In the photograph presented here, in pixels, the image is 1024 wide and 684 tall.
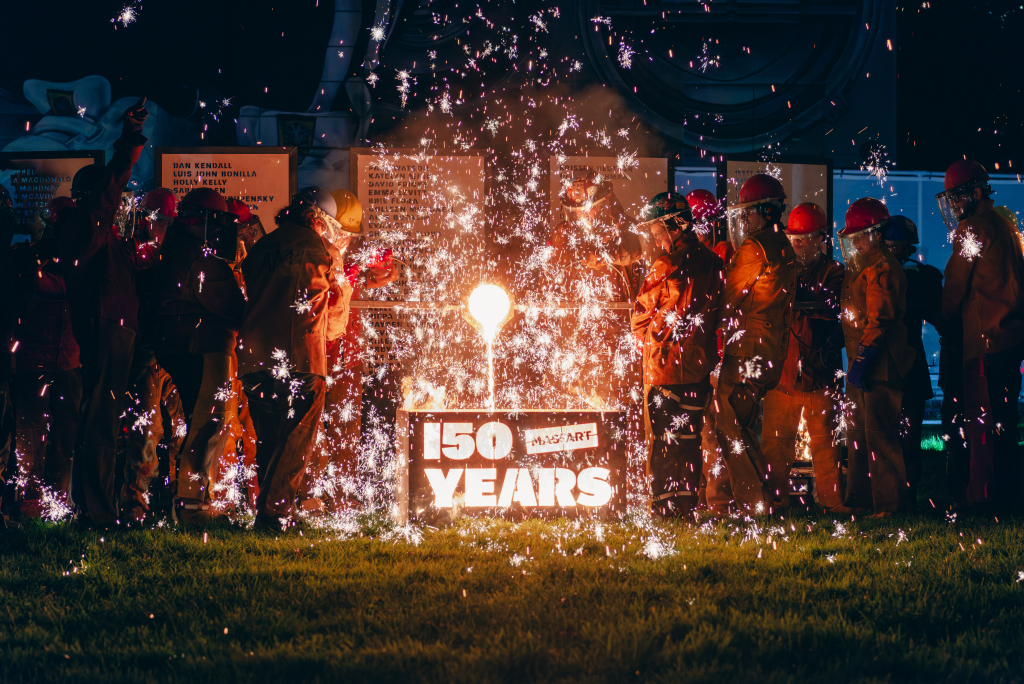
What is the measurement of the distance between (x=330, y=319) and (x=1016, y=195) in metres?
10.2

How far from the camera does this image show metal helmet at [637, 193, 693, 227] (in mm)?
5242

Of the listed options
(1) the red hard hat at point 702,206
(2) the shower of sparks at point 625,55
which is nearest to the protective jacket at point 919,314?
(1) the red hard hat at point 702,206

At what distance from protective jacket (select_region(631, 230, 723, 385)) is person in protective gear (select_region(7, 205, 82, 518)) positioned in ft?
13.2

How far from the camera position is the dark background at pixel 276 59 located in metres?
9.24

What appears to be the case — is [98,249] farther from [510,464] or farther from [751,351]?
[751,351]

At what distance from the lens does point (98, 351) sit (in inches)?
176

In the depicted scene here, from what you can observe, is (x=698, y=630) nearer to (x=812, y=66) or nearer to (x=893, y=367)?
(x=893, y=367)

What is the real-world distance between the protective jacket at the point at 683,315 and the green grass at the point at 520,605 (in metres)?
1.09

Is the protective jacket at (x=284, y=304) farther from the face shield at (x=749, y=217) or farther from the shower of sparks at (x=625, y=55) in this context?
the shower of sparks at (x=625, y=55)

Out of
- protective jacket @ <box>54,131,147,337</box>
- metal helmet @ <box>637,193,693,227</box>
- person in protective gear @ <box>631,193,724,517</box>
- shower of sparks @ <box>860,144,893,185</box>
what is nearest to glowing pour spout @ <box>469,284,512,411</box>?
person in protective gear @ <box>631,193,724,517</box>

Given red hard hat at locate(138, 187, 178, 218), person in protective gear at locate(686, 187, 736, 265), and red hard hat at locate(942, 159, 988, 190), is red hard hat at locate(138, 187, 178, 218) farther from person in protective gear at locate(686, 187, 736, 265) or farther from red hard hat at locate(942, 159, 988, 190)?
red hard hat at locate(942, 159, 988, 190)

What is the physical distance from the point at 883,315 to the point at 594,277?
248cm

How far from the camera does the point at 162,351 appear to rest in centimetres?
482

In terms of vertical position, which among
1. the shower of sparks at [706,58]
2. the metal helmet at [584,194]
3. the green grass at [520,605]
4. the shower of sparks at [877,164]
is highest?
the shower of sparks at [706,58]
